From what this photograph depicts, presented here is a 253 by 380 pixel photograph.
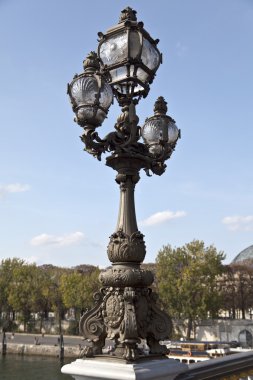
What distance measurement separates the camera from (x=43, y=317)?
194 ft

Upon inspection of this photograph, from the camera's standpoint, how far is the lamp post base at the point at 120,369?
3845 millimetres

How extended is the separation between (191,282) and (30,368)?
1788cm

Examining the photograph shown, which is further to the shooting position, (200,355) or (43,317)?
(43,317)

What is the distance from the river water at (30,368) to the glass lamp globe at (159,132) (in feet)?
95.9


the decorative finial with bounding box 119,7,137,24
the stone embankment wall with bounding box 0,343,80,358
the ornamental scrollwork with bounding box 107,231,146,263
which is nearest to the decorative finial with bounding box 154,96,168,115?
the decorative finial with bounding box 119,7,137,24

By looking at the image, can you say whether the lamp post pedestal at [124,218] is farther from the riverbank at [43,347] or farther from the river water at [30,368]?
the riverbank at [43,347]

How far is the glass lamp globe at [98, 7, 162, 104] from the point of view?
16.3 ft

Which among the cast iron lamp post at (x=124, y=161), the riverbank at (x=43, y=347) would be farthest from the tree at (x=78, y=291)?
the cast iron lamp post at (x=124, y=161)

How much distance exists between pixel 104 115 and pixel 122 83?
2.31ft

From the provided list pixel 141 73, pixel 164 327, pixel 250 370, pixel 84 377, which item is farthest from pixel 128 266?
pixel 250 370

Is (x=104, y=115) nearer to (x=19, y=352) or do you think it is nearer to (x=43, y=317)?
(x=19, y=352)

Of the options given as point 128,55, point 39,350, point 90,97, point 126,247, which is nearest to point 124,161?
point 90,97

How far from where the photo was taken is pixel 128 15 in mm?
5199

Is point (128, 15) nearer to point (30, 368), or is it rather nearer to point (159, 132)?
point (159, 132)
